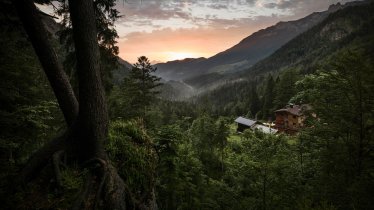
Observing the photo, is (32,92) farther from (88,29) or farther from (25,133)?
(88,29)

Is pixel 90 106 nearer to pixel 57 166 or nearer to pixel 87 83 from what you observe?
pixel 87 83

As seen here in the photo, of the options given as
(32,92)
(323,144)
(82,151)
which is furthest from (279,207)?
(32,92)

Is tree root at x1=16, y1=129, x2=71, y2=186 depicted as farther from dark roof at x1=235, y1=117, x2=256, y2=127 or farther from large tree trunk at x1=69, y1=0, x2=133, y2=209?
dark roof at x1=235, y1=117, x2=256, y2=127

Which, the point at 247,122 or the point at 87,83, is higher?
the point at 87,83

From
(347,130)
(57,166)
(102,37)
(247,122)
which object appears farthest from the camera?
(247,122)

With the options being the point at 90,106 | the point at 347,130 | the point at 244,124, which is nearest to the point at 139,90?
the point at 347,130

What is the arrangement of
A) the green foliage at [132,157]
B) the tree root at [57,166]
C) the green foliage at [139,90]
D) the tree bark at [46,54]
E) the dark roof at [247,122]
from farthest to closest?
the dark roof at [247,122], the green foliage at [139,90], the green foliage at [132,157], the tree bark at [46,54], the tree root at [57,166]

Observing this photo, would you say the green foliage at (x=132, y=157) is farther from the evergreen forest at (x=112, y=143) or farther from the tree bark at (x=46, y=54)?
the tree bark at (x=46, y=54)

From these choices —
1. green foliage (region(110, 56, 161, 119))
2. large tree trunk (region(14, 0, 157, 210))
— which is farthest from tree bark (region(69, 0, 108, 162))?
green foliage (region(110, 56, 161, 119))

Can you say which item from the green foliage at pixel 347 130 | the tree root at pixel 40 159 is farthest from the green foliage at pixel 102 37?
the green foliage at pixel 347 130

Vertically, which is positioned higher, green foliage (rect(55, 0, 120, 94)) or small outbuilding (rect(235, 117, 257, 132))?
green foliage (rect(55, 0, 120, 94))

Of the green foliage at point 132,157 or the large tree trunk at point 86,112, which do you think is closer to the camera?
the large tree trunk at point 86,112

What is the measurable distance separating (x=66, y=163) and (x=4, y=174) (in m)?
1.59

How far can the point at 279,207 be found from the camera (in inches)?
515
